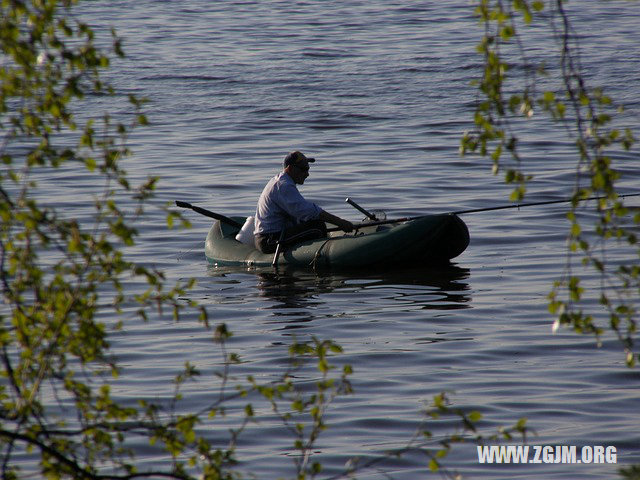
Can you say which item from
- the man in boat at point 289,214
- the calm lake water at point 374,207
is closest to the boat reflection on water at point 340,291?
the calm lake water at point 374,207

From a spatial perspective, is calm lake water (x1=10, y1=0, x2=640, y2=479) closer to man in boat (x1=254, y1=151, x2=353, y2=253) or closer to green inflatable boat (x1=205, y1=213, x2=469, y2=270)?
green inflatable boat (x1=205, y1=213, x2=469, y2=270)

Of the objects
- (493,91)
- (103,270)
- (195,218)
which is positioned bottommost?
(195,218)

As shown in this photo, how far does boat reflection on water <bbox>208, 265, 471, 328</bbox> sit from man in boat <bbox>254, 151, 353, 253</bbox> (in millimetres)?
363

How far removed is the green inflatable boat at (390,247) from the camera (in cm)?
1176

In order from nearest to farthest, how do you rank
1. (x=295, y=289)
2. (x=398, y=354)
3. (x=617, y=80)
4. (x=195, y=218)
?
1. (x=398, y=354)
2. (x=295, y=289)
3. (x=195, y=218)
4. (x=617, y=80)

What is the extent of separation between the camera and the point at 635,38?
30.5 m

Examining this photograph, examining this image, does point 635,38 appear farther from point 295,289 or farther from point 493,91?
→ point 493,91

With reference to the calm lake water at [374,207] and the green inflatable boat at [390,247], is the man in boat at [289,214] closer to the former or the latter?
the green inflatable boat at [390,247]

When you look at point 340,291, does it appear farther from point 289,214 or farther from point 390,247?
point 289,214

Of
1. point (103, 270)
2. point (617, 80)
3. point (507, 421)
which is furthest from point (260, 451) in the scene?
point (617, 80)

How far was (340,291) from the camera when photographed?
11250 mm

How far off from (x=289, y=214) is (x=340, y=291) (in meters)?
1.18

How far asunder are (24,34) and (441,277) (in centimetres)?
846

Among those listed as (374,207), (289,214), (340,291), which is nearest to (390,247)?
(340,291)
